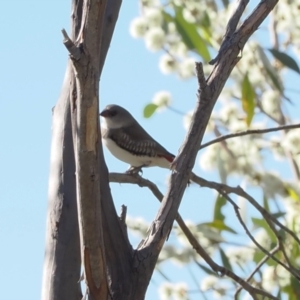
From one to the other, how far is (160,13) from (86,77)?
2.32 metres

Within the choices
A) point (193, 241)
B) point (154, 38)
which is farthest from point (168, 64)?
point (193, 241)

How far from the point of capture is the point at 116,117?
4301mm

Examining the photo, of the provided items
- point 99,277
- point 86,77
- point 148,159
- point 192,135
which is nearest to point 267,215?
point 192,135

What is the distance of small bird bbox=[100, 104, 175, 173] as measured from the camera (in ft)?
12.9

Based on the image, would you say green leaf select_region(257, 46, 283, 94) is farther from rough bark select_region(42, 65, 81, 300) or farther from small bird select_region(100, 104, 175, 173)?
rough bark select_region(42, 65, 81, 300)

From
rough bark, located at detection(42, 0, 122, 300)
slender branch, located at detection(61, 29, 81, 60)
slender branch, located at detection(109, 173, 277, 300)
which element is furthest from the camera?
slender branch, located at detection(109, 173, 277, 300)

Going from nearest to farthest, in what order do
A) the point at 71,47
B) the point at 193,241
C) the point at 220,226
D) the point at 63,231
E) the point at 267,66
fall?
the point at 71,47 → the point at 63,231 → the point at 193,241 → the point at 220,226 → the point at 267,66

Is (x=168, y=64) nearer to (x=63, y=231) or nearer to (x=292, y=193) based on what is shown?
(x=292, y=193)

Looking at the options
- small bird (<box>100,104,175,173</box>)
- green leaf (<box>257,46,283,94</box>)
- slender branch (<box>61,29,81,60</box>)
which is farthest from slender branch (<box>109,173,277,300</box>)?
small bird (<box>100,104,175,173</box>)

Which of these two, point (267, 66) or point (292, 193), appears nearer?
point (267, 66)

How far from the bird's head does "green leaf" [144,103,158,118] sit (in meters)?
0.64

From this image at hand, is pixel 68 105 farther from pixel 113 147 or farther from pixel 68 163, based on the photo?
pixel 113 147

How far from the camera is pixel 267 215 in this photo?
254 cm

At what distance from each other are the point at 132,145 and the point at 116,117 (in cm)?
34
